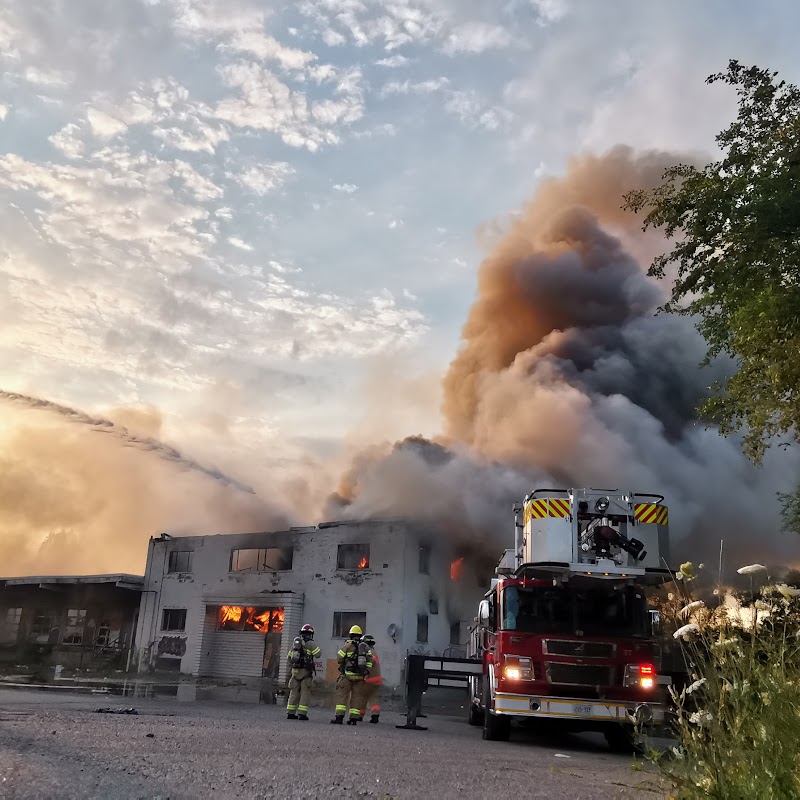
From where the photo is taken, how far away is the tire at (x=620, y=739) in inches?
392

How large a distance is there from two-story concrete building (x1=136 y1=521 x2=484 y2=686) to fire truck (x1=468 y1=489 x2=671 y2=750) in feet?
50.9

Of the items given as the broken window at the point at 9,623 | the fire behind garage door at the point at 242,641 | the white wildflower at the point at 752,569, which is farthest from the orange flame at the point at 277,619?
the white wildflower at the point at 752,569

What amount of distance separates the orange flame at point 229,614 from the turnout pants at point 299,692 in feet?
56.2

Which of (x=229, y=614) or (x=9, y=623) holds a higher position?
(x=229, y=614)

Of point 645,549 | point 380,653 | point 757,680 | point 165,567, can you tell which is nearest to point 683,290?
point 645,549

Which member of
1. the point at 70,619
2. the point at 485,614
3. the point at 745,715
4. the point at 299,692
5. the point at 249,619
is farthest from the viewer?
the point at 70,619

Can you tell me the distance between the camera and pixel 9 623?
116ft

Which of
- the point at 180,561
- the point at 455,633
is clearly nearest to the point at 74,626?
the point at 180,561

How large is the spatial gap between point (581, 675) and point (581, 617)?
754 millimetres

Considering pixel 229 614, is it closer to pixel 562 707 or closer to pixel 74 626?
pixel 74 626

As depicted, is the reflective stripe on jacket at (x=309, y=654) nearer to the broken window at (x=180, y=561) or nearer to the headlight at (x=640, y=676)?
the headlight at (x=640, y=676)

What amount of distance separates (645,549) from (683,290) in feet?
15.6

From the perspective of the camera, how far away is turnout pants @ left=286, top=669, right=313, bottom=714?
471 inches

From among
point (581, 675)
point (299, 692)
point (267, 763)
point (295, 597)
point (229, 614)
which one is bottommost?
point (267, 763)
